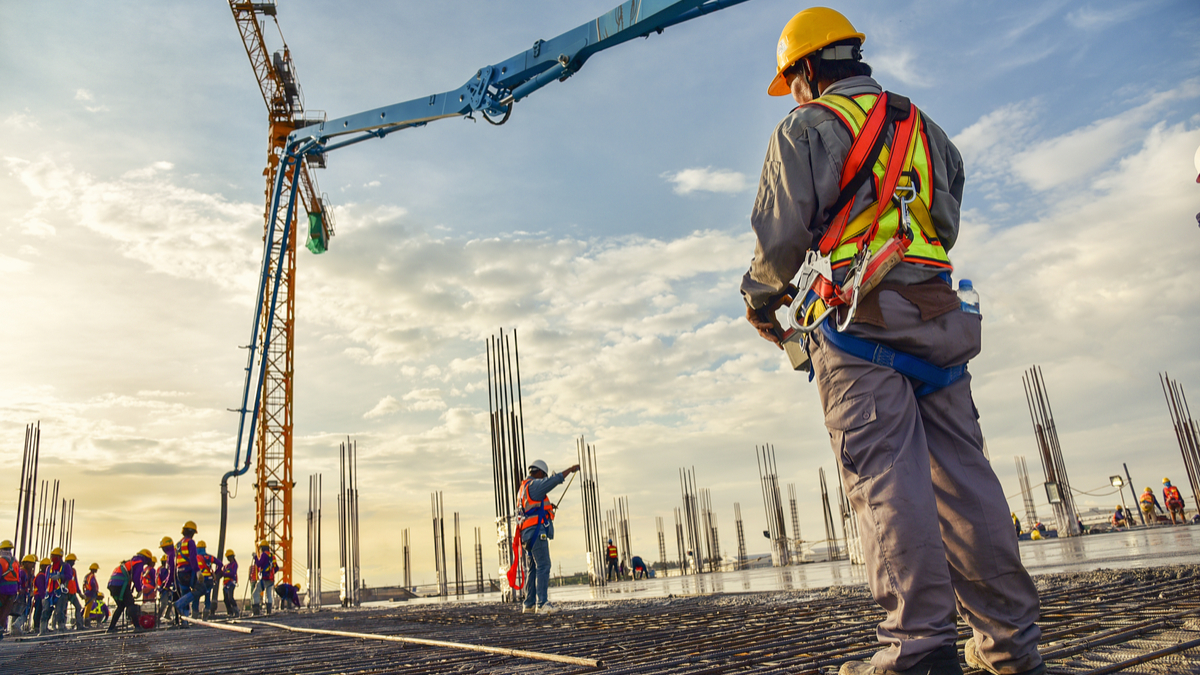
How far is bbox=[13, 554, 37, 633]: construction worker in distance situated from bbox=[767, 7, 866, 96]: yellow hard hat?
18.2m

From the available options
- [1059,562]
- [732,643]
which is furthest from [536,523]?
[1059,562]

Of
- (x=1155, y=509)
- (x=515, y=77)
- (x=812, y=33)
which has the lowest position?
(x=1155, y=509)

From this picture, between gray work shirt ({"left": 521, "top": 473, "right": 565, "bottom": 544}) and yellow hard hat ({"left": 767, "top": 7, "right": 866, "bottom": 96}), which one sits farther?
gray work shirt ({"left": 521, "top": 473, "right": 565, "bottom": 544})

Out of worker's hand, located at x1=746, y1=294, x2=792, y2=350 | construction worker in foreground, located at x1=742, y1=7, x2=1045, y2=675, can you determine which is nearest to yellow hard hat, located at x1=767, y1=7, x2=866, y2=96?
construction worker in foreground, located at x1=742, y1=7, x2=1045, y2=675

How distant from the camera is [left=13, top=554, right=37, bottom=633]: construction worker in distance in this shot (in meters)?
14.9

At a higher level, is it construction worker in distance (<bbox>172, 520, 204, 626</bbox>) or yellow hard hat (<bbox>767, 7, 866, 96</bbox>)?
yellow hard hat (<bbox>767, 7, 866, 96</bbox>)

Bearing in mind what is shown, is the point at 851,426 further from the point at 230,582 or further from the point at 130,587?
the point at 230,582

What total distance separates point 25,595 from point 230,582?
12.7ft

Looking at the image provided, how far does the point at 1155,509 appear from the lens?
19844 mm

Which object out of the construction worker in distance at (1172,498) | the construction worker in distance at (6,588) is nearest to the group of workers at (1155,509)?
the construction worker in distance at (1172,498)

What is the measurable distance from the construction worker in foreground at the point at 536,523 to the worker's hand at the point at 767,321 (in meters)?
5.17

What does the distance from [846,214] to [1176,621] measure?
1701 mm

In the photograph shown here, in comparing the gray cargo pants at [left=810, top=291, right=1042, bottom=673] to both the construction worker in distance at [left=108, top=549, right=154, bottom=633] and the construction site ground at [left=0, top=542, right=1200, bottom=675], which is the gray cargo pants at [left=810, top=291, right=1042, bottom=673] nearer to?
the construction site ground at [left=0, top=542, right=1200, bottom=675]

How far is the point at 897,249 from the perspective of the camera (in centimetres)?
177
